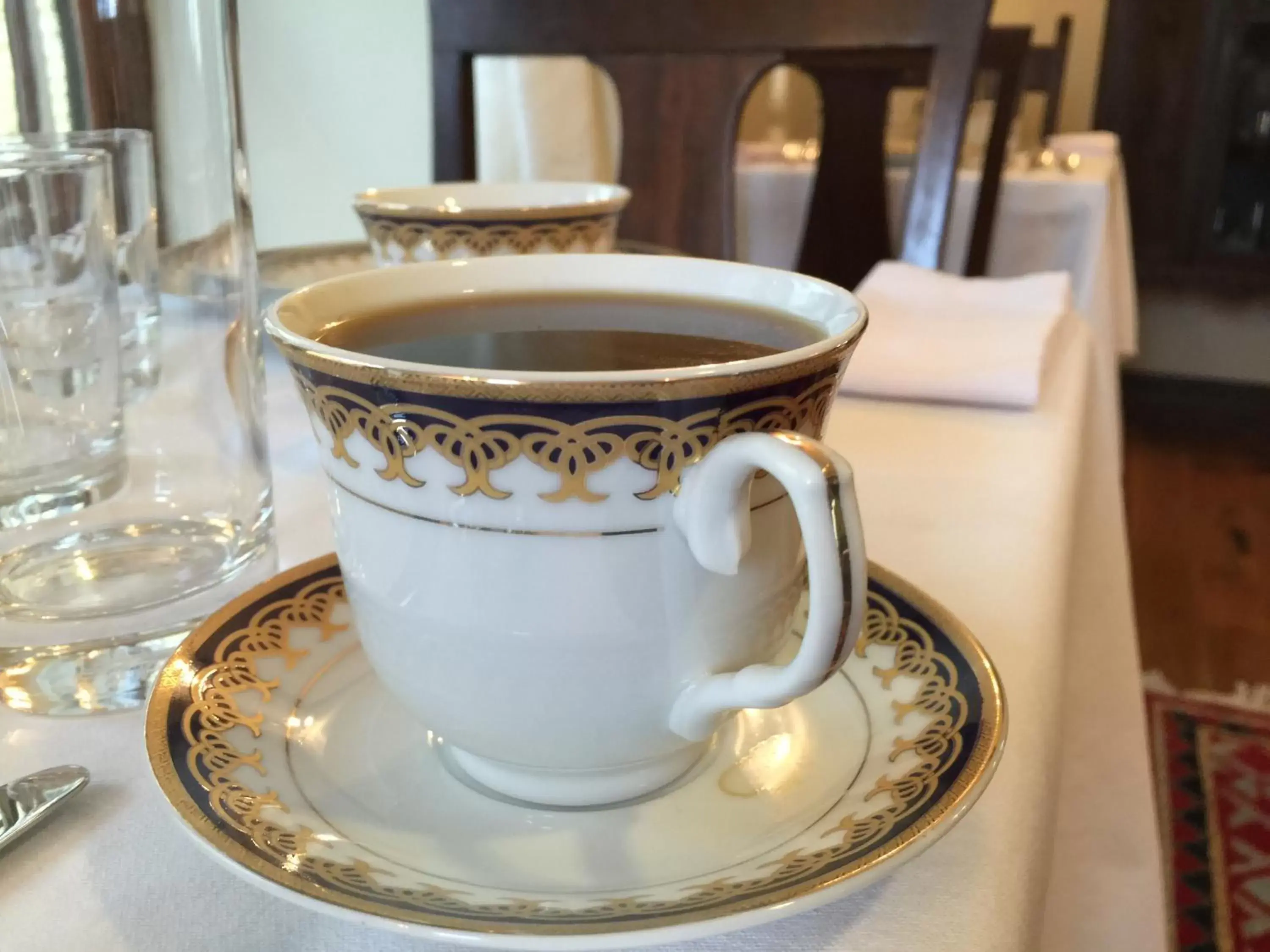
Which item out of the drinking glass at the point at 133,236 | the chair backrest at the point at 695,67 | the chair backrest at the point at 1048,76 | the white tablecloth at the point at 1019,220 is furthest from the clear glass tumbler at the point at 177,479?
the chair backrest at the point at 1048,76

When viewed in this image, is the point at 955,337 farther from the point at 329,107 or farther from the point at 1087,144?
the point at 1087,144

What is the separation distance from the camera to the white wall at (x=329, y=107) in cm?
136

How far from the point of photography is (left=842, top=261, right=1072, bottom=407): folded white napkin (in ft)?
1.90

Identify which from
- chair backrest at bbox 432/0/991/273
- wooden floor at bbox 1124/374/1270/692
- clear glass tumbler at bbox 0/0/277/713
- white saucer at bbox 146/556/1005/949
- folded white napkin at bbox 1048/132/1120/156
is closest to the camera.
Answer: white saucer at bbox 146/556/1005/949

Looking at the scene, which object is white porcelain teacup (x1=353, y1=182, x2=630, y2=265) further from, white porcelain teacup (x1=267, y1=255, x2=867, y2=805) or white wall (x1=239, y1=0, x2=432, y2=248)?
white wall (x1=239, y1=0, x2=432, y2=248)

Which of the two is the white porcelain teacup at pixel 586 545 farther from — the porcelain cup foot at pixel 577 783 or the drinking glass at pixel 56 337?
the drinking glass at pixel 56 337

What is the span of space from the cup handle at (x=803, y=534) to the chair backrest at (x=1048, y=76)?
7.03 ft

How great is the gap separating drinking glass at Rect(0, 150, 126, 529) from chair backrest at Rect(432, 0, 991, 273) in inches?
24.7

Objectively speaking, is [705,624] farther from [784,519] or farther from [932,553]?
[932,553]

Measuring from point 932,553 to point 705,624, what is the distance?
19 centimetres

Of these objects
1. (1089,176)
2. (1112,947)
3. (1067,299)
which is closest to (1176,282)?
(1089,176)

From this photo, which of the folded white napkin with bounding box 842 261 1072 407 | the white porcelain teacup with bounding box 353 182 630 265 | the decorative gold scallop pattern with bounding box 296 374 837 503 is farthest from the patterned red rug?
the decorative gold scallop pattern with bounding box 296 374 837 503

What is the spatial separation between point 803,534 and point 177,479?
0.29 m

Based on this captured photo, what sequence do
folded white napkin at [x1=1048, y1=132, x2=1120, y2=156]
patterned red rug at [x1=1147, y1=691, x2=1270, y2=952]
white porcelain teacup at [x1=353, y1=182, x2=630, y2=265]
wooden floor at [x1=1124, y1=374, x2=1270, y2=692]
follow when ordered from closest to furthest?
white porcelain teacup at [x1=353, y1=182, x2=630, y2=265]
patterned red rug at [x1=1147, y1=691, x2=1270, y2=952]
wooden floor at [x1=1124, y1=374, x2=1270, y2=692]
folded white napkin at [x1=1048, y1=132, x2=1120, y2=156]
